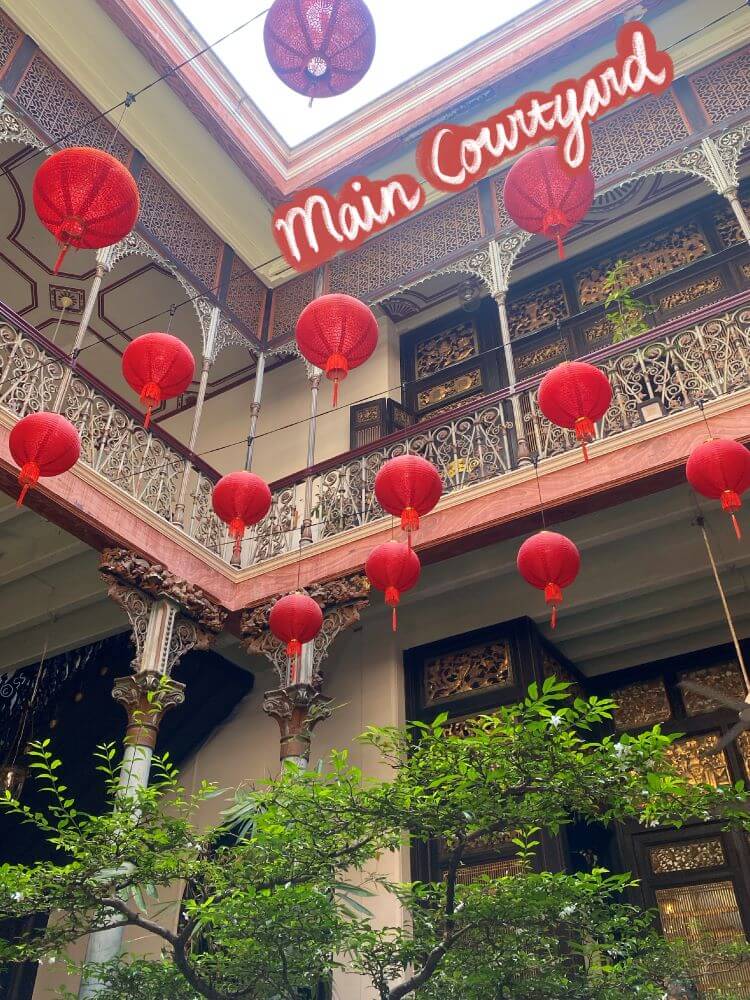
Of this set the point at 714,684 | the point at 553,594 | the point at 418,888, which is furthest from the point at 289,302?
the point at 418,888

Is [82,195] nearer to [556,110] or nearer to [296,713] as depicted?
[556,110]

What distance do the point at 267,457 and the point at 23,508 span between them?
3.46m

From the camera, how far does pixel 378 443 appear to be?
746 cm

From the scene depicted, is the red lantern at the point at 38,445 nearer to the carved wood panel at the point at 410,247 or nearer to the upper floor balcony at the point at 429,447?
the upper floor balcony at the point at 429,447

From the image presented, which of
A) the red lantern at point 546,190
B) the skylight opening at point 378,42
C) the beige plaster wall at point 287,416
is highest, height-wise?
the skylight opening at point 378,42

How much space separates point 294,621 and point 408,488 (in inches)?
54.4

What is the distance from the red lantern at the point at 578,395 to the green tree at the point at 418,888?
213cm

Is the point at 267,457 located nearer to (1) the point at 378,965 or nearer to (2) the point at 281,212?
(2) the point at 281,212

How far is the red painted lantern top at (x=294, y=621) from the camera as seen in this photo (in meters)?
5.97

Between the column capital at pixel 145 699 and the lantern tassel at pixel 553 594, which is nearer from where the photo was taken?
the lantern tassel at pixel 553 594

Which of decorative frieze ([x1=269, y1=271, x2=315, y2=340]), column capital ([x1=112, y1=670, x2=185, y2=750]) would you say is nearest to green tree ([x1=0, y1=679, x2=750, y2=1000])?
column capital ([x1=112, y1=670, x2=185, y2=750])

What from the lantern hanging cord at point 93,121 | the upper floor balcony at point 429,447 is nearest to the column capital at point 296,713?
the upper floor balcony at point 429,447

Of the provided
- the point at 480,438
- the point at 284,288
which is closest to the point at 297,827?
the point at 480,438

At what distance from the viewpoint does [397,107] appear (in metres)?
9.22
